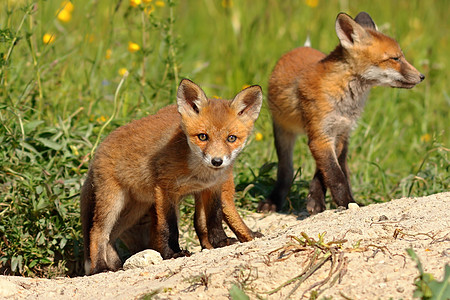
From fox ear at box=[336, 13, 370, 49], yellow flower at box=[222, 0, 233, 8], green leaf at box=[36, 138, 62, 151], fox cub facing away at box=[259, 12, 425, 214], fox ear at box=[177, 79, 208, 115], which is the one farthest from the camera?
yellow flower at box=[222, 0, 233, 8]

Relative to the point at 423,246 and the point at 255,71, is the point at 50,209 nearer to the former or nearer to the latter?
the point at 423,246

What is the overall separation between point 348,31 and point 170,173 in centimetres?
272

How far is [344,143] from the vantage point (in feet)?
21.1

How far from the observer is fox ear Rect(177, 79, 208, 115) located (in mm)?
4771

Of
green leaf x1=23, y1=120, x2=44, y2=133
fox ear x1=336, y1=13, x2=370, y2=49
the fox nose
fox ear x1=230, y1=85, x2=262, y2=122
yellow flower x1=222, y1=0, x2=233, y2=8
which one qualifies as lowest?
green leaf x1=23, y1=120, x2=44, y2=133

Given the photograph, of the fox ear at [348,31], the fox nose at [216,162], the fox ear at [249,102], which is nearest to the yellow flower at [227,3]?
the fox ear at [348,31]

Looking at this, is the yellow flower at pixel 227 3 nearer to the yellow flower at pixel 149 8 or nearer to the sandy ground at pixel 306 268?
the yellow flower at pixel 149 8

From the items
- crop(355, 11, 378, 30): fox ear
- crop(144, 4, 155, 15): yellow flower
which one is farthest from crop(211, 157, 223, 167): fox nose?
crop(355, 11, 378, 30): fox ear

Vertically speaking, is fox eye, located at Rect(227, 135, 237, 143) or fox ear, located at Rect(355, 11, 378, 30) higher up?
fox ear, located at Rect(355, 11, 378, 30)

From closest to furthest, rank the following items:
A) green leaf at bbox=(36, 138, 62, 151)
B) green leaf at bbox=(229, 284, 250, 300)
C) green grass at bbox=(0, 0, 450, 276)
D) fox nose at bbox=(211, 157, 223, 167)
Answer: green leaf at bbox=(229, 284, 250, 300) < fox nose at bbox=(211, 157, 223, 167) < green grass at bbox=(0, 0, 450, 276) < green leaf at bbox=(36, 138, 62, 151)

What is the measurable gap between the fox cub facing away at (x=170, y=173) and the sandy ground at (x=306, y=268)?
0.66 meters

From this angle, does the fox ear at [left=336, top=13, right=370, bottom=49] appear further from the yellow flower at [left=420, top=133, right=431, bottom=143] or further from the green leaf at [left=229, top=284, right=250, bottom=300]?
the green leaf at [left=229, top=284, right=250, bottom=300]

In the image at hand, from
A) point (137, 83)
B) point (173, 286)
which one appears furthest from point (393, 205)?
point (137, 83)

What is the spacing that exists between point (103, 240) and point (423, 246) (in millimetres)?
2623
